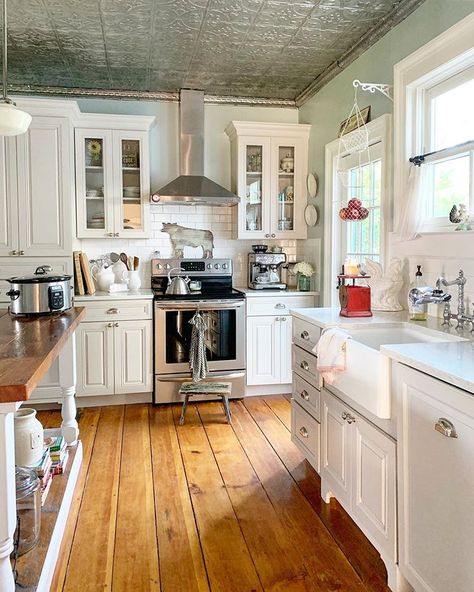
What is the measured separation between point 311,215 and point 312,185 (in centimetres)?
26

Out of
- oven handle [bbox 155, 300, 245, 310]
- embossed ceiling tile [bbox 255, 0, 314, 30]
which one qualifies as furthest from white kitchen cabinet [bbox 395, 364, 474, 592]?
oven handle [bbox 155, 300, 245, 310]

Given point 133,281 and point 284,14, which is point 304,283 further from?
point 284,14

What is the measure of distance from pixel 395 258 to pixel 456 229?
508 mm

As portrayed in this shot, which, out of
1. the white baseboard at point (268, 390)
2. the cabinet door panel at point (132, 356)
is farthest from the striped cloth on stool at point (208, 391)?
the white baseboard at point (268, 390)

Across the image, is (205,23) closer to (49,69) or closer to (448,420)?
(49,69)

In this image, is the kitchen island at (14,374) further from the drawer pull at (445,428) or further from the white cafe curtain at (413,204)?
the white cafe curtain at (413,204)

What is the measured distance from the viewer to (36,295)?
247 centimetres

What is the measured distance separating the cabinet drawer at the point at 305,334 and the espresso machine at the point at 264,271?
1583mm

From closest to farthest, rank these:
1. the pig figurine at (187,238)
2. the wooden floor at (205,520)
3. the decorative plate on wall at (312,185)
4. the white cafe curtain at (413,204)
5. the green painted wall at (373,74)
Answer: the wooden floor at (205,520), the green painted wall at (373,74), the white cafe curtain at (413,204), the decorative plate on wall at (312,185), the pig figurine at (187,238)

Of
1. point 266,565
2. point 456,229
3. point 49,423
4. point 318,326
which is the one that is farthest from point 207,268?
point 266,565

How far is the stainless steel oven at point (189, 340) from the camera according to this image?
3963 millimetres

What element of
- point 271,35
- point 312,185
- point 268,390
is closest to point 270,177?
point 312,185

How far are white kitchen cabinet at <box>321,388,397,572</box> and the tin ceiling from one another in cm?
221

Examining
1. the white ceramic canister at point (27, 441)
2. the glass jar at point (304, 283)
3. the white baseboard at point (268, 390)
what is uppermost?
the glass jar at point (304, 283)
